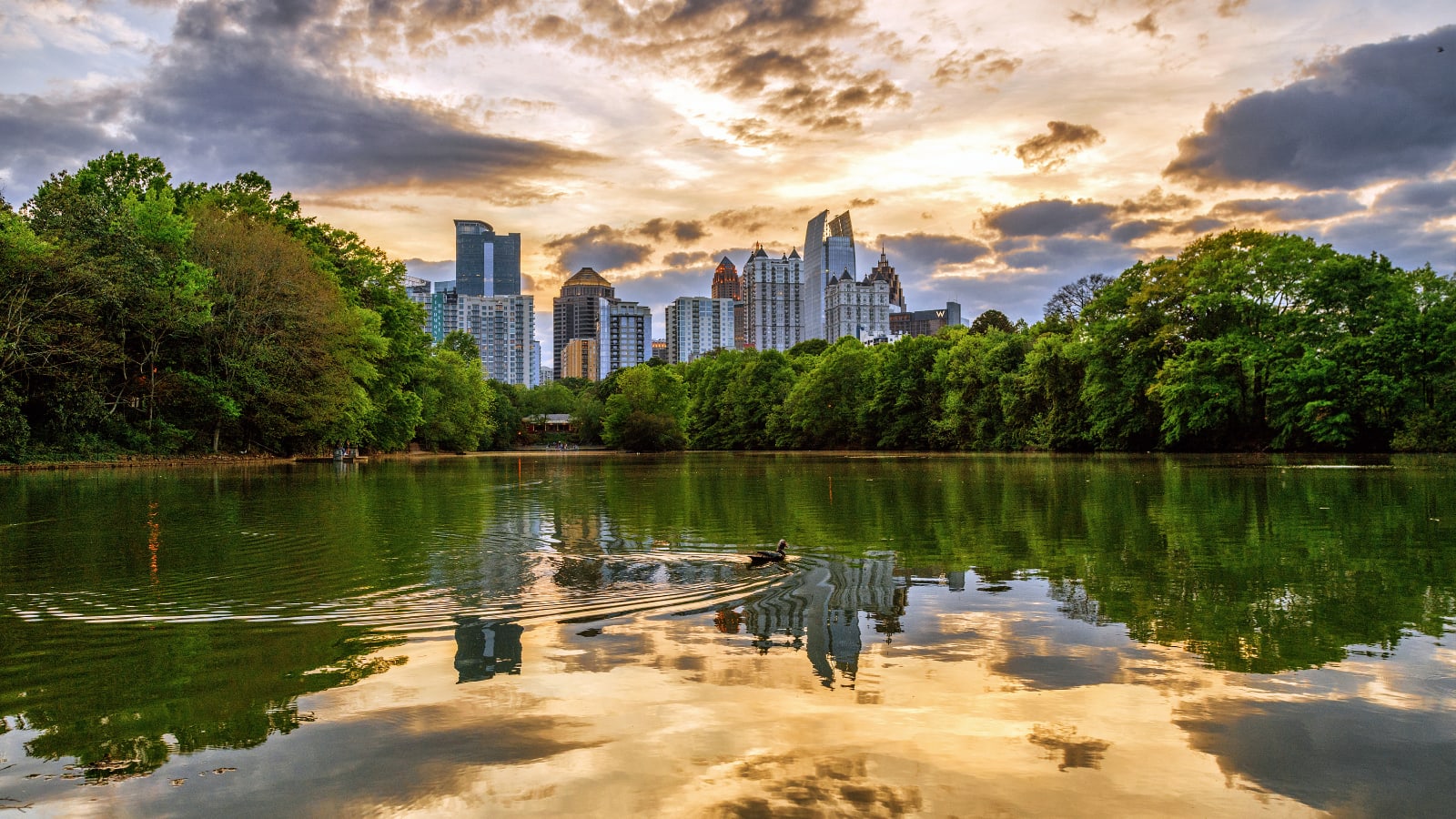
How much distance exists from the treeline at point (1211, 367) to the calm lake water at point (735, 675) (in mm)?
41479

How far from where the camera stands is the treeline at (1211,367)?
153 ft

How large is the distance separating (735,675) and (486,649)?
1982mm

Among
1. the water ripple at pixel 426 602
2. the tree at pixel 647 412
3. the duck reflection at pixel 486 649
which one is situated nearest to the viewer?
the duck reflection at pixel 486 649

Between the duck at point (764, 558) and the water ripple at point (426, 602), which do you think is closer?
the water ripple at point (426, 602)

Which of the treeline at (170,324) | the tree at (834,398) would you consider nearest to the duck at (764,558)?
the treeline at (170,324)

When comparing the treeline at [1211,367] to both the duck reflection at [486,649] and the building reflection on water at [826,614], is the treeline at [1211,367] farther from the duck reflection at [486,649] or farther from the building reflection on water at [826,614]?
the duck reflection at [486,649]

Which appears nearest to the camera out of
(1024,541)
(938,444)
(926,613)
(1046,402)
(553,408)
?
(926,613)

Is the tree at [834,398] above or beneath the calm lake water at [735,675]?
above

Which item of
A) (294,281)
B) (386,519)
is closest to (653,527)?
(386,519)

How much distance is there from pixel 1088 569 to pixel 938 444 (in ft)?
251

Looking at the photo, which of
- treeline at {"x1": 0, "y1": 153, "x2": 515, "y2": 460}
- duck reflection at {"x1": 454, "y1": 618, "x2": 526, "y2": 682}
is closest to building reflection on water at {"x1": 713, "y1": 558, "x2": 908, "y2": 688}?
duck reflection at {"x1": 454, "y1": 618, "x2": 526, "y2": 682}

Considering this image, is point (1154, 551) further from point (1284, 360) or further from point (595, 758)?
point (1284, 360)

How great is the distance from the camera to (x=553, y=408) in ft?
590

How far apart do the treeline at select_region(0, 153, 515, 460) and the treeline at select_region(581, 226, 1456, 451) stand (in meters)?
47.5
